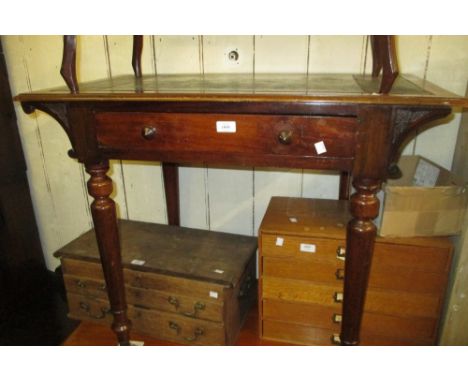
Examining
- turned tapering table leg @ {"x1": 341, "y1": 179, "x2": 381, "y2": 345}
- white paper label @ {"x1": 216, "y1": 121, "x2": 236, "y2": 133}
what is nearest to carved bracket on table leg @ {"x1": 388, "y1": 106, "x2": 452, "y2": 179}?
turned tapering table leg @ {"x1": 341, "y1": 179, "x2": 381, "y2": 345}

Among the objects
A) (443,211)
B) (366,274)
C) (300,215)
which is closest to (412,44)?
(443,211)

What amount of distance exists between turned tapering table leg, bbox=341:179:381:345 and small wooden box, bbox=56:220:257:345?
40cm

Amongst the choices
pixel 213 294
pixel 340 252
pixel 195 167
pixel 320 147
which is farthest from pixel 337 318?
pixel 195 167

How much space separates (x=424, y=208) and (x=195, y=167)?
0.92 meters

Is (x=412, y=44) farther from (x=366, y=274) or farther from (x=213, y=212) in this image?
(x=213, y=212)

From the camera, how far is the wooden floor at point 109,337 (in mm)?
1454

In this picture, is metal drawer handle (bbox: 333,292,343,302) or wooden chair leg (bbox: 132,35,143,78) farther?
wooden chair leg (bbox: 132,35,143,78)

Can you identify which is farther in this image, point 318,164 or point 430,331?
point 430,331

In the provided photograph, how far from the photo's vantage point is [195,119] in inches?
36.2

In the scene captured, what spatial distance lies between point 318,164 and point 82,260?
1043mm

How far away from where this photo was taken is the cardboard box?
1.16 m

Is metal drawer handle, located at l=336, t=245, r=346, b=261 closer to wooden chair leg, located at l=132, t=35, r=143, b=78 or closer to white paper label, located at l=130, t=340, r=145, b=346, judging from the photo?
white paper label, located at l=130, t=340, r=145, b=346

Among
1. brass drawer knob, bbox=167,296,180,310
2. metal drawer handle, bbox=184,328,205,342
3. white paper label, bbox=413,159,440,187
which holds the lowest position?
metal drawer handle, bbox=184,328,205,342

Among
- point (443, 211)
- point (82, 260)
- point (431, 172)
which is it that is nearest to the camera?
point (443, 211)
